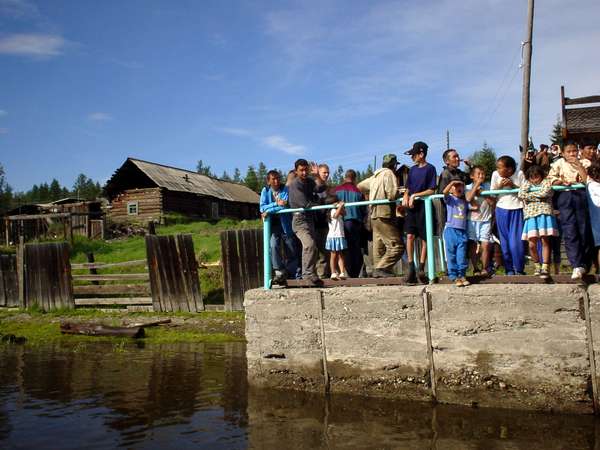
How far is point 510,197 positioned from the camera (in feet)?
20.7

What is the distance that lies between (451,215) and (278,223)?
255 centimetres

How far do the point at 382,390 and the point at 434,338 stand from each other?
91 centimetres

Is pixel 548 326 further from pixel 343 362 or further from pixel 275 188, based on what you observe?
pixel 275 188

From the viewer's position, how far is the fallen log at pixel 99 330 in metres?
11.6

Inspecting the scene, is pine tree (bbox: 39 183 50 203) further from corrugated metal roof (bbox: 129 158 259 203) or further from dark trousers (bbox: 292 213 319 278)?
dark trousers (bbox: 292 213 319 278)

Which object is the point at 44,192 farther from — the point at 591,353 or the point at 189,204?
the point at 591,353

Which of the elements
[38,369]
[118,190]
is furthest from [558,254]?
[118,190]

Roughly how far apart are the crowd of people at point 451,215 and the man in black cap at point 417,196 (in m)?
0.01

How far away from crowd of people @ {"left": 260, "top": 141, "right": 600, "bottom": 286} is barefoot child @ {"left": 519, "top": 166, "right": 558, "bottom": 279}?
0.01m

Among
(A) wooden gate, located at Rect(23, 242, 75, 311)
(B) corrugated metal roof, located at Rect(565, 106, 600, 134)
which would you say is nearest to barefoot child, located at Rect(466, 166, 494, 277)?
(A) wooden gate, located at Rect(23, 242, 75, 311)

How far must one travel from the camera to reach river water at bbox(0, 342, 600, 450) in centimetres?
517

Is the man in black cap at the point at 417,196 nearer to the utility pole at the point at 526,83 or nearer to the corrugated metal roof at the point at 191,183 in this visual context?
the utility pole at the point at 526,83

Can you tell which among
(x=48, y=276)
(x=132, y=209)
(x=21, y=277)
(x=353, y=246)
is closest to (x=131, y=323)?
(x=48, y=276)

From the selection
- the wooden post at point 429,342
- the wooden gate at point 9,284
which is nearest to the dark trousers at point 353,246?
the wooden post at point 429,342
